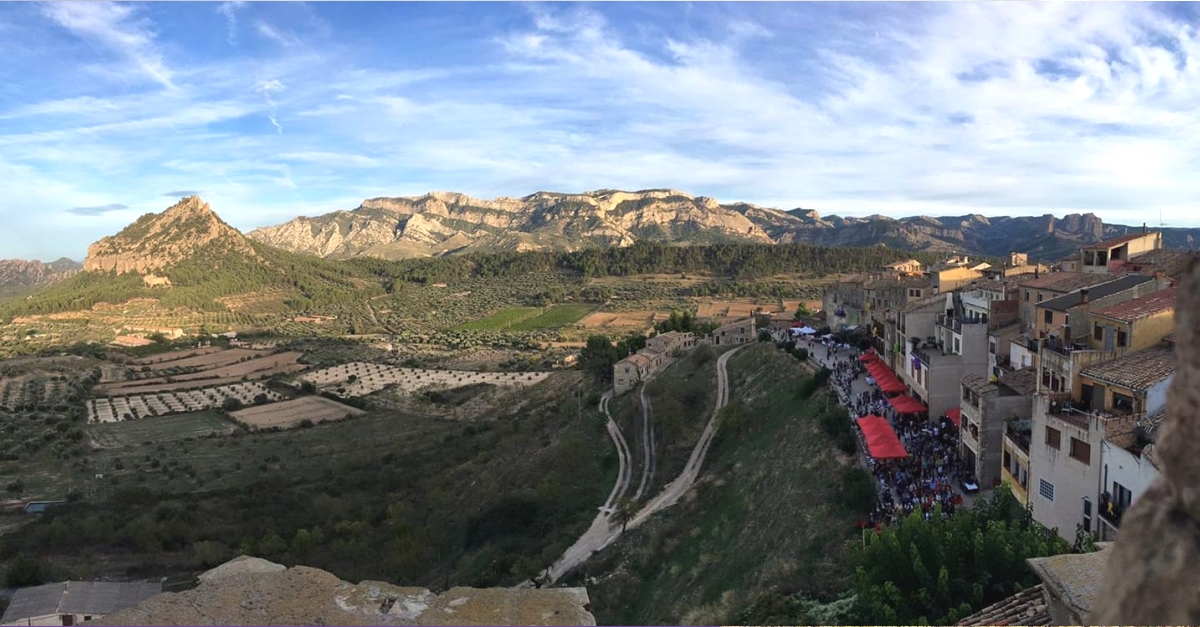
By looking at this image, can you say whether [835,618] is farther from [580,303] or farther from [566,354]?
[580,303]

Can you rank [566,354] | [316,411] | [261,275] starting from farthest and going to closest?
[261,275] < [566,354] < [316,411]

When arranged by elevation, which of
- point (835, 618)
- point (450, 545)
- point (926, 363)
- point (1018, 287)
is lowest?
point (450, 545)

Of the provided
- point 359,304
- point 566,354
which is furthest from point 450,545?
point 359,304

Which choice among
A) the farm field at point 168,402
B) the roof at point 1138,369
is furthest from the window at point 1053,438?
the farm field at point 168,402

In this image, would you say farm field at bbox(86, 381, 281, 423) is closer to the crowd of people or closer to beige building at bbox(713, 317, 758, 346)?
beige building at bbox(713, 317, 758, 346)

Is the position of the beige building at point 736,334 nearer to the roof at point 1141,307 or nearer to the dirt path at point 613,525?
the dirt path at point 613,525

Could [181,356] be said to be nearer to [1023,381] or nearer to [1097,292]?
[1023,381]

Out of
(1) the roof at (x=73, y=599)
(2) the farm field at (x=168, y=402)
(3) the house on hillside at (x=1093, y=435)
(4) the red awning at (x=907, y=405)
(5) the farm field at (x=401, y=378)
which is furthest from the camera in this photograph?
(5) the farm field at (x=401, y=378)
